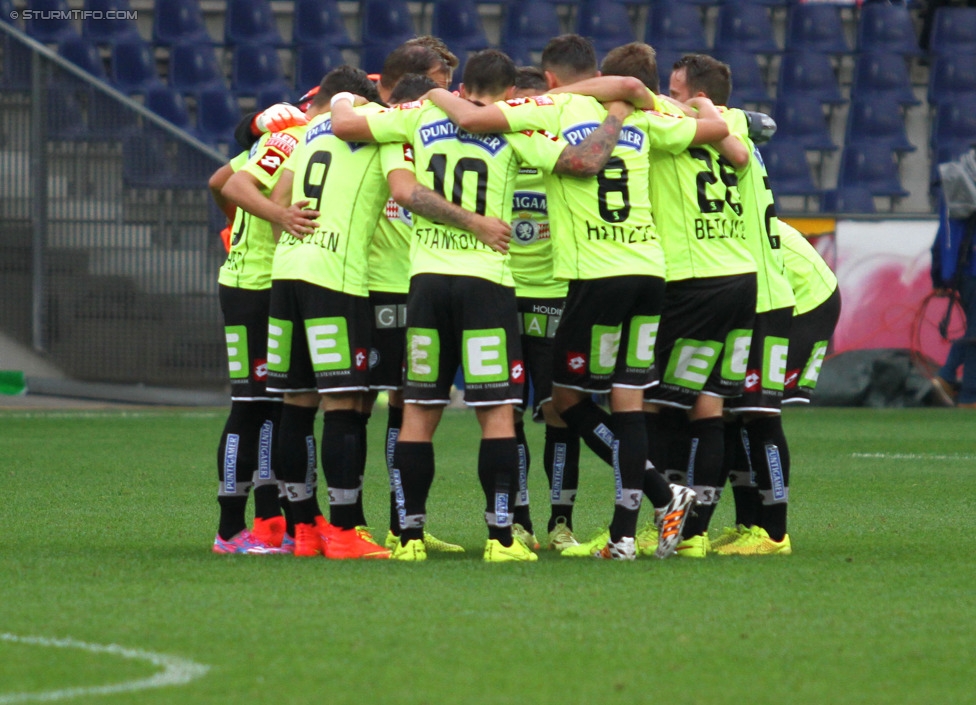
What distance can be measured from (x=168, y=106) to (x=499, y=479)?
1323 centimetres

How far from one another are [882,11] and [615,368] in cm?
1590

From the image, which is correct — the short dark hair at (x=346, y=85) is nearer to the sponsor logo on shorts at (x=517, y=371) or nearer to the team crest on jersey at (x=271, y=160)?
the team crest on jersey at (x=271, y=160)

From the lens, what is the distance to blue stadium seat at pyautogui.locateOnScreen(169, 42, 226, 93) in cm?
1820

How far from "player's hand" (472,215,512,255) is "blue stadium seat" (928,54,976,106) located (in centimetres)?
1557

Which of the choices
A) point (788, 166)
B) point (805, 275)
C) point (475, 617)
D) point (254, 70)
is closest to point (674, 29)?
point (788, 166)

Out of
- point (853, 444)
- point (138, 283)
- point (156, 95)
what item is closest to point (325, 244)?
point (853, 444)

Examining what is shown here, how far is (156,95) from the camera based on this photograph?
17.7 m

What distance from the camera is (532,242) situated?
6281mm

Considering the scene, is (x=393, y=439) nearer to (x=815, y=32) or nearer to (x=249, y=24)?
(x=249, y=24)

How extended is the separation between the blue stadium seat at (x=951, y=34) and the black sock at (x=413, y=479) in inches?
643

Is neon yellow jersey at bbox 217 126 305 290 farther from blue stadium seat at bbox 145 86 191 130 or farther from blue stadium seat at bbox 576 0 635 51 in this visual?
blue stadium seat at bbox 576 0 635 51

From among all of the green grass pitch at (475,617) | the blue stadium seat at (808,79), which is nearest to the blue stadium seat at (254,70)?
the blue stadium seat at (808,79)

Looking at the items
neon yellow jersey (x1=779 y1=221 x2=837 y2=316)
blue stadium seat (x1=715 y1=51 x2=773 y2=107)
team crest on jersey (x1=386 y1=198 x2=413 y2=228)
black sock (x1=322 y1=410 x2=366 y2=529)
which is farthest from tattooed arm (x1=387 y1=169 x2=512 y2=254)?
blue stadium seat (x1=715 y1=51 x2=773 y2=107)

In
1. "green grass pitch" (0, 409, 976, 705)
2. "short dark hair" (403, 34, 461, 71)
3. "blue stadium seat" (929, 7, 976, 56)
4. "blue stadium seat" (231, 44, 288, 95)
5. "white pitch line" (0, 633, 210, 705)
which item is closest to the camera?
"white pitch line" (0, 633, 210, 705)
